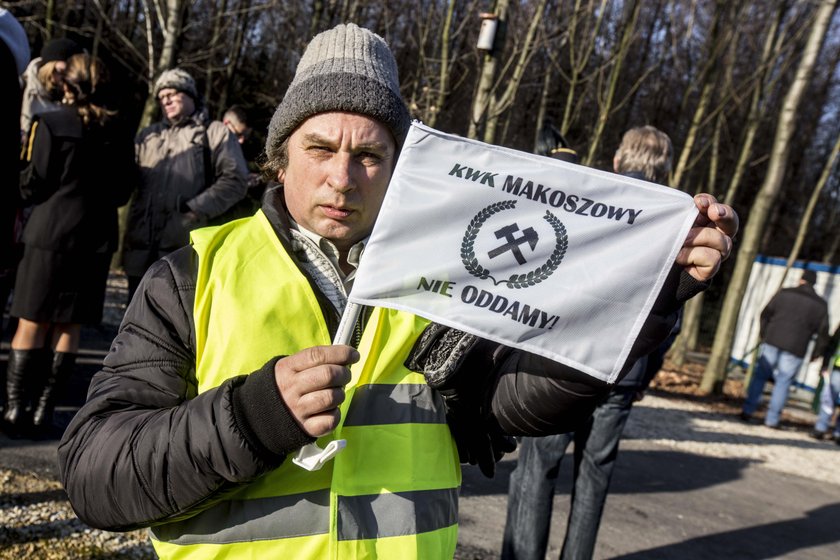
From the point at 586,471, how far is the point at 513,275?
2.74 m

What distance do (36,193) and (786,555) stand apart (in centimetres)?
564

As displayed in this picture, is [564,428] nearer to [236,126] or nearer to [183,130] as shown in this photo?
[183,130]

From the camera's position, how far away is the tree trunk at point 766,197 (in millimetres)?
10539

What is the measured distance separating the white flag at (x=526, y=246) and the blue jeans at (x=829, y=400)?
1020 cm

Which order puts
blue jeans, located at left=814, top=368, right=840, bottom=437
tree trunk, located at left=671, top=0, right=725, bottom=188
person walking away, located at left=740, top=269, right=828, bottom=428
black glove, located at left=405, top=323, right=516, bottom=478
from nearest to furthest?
black glove, located at left=405, top=323, right=516, bottom=478
blue jeans, located at left=814, top=368, right=840, bottom=437
person walking away, located at left=740, top=269, right=828, bottom=428
tree trunk, located at left=671, top=0, right=725, bottom=188

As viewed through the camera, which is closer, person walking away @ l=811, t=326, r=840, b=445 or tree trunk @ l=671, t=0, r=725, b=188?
person walking away @ l=811, t=326, r=840, b=445

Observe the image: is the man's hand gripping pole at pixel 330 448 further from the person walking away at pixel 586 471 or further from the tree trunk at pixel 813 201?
the tree trunk at pixel 813 201

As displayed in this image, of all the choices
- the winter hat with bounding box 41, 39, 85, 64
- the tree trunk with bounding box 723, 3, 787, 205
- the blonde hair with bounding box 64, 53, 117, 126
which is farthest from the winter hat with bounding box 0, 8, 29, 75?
the tree trunk with bounding box 723, 3, 787, 205

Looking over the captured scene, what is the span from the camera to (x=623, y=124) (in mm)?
21578

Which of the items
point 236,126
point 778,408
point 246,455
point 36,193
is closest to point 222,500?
point 246,455

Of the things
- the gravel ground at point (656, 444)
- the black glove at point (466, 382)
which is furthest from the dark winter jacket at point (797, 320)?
the black glove at point (466, 382)

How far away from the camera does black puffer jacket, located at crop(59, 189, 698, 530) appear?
1.33 m

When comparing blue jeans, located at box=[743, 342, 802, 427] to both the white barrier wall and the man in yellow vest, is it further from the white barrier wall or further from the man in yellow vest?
the man in yellow vest

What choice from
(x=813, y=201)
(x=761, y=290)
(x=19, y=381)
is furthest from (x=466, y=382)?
(x=761, y=290)
